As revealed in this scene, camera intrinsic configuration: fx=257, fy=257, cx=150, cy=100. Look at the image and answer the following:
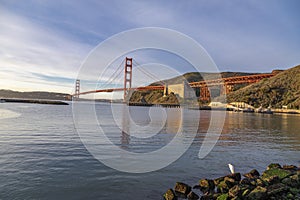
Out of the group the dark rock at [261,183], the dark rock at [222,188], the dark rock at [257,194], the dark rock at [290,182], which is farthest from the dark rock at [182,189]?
the dark rock at [290,182]

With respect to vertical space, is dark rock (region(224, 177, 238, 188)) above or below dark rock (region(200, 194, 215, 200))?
above

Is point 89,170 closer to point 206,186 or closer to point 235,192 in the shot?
point 206,186

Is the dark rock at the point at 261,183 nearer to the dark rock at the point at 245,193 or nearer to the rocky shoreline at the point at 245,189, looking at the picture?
the rocky shoreline at the point at 245,189

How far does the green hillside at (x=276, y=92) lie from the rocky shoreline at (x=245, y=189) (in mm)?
78160

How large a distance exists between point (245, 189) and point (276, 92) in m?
94.8

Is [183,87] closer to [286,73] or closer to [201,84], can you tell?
[201,84]

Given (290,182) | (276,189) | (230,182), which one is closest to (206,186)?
(230,182)

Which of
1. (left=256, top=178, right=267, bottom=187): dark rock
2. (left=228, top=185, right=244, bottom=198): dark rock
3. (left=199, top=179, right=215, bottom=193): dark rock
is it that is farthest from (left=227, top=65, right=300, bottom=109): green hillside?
(left=228, top=185, right=244, bottom=198): dark rock

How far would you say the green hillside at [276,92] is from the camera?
84537 millimetres

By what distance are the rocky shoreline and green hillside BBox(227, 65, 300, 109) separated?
78160 millimetres

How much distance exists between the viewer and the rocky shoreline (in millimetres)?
6066

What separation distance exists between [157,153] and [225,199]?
5.88 meters

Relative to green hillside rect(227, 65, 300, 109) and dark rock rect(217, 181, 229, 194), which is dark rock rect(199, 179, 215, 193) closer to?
dark rock rect(217, 181, 229, 194)

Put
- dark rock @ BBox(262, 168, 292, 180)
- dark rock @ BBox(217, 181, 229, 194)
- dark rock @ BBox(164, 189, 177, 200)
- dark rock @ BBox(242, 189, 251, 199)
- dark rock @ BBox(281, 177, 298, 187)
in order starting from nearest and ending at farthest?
dark rock @ BBox(242, 189, 251, 199) < dark rock @ BBox(164, 189, 177, 200) < dark rock @ BBox(217, 181, 229, 194) < dark rock @ BBox(281, 177, 298, 187) < dark rock @ BBox(262, 168, 292, 180)
